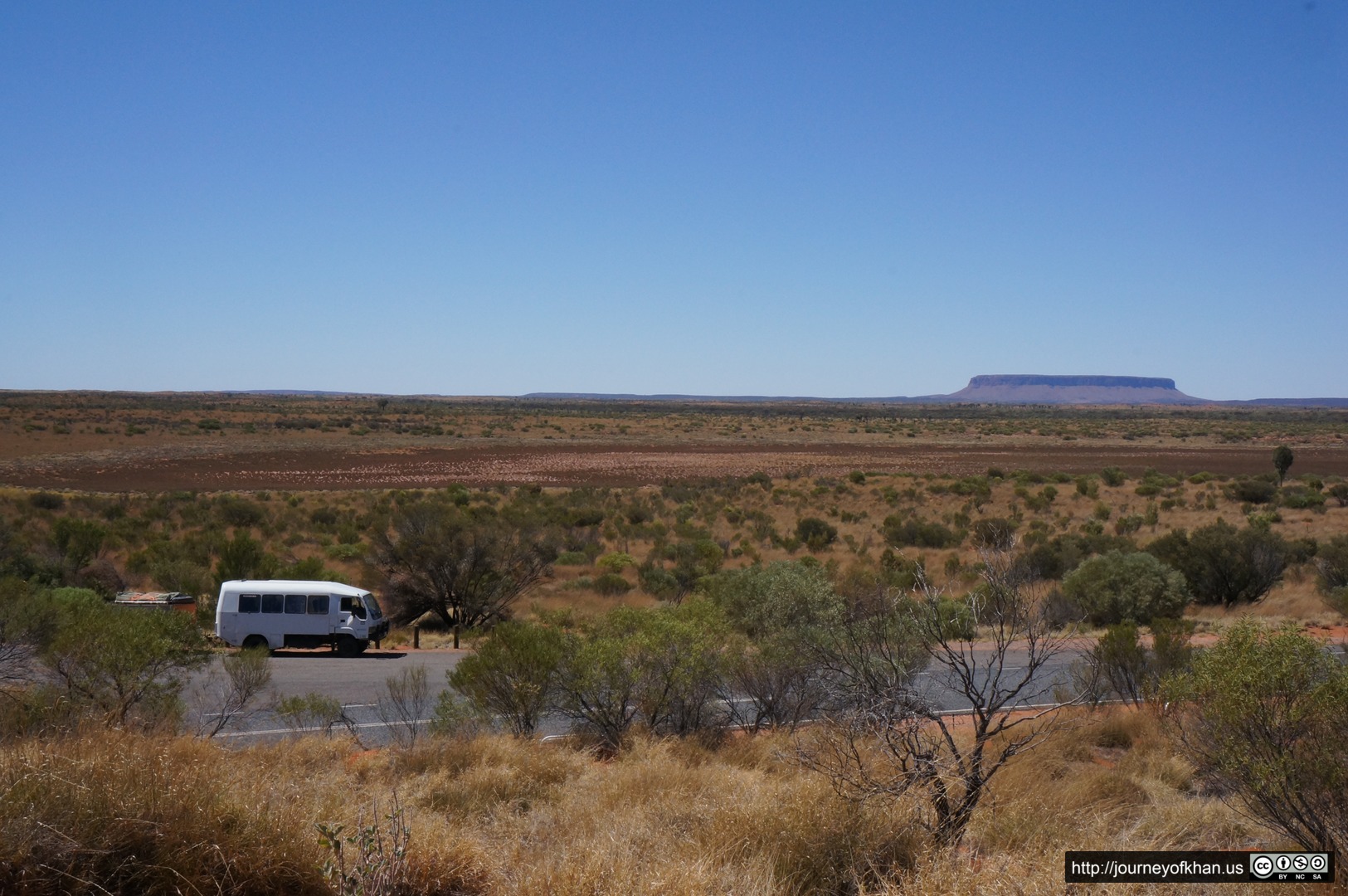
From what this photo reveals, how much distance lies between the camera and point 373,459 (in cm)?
7006

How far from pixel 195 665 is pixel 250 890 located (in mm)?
7969

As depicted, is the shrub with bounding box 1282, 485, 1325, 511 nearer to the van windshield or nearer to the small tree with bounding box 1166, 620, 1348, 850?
the van windshield

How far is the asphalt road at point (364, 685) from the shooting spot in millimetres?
11641

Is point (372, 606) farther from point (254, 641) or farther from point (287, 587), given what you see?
point (254, 641)

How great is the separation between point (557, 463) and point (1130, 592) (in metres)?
53.5

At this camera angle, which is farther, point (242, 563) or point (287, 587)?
point (242, 563)

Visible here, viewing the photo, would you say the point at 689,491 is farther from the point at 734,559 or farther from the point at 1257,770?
the point at 1257,770

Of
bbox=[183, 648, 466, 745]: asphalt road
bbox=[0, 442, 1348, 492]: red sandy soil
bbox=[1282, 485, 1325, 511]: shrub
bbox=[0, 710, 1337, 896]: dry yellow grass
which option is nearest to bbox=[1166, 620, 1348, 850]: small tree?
bbox=[0, 710, 1337, 896]: dry yellow grass

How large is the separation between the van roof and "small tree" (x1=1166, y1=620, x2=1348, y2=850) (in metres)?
17.3

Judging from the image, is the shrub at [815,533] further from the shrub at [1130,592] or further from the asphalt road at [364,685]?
the asphalt road at [364,685]

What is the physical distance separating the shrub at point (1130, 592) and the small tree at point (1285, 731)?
49.3ft

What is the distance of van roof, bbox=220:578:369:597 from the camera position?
19469 mm

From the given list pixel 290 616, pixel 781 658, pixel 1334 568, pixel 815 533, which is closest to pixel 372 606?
pixel 290 616

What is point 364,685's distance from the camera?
15.9 metres
